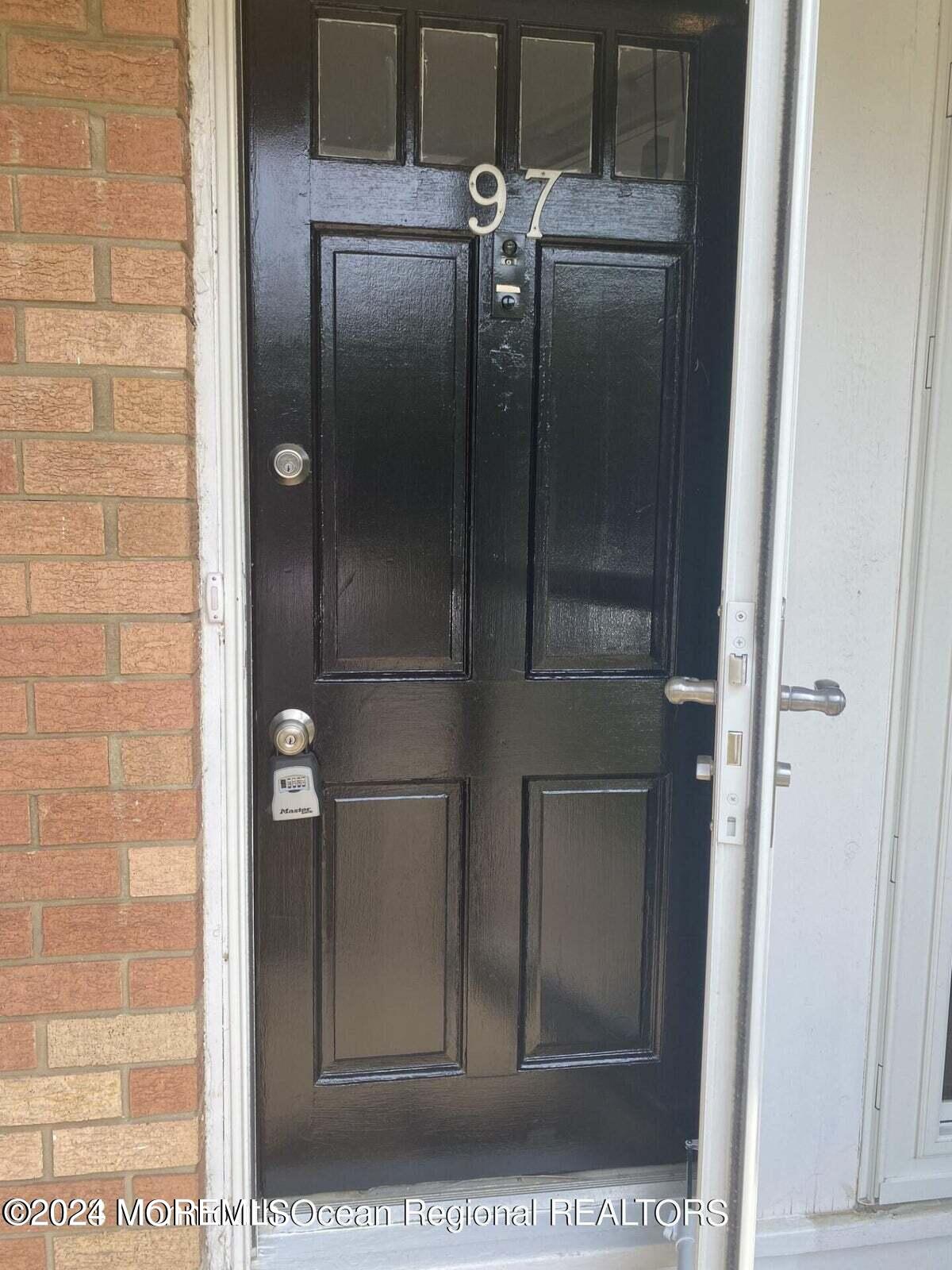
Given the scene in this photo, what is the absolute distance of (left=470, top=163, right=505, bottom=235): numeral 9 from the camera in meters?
1.70

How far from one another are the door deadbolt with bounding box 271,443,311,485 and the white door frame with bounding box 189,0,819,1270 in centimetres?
7

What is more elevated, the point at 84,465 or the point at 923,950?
the point at 84,465

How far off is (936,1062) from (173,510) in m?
1.83

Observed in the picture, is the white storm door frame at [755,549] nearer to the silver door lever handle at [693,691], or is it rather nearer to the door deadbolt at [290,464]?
the silver door lever handle at [693,691]

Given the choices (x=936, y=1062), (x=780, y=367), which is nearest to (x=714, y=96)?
(x=780, y=367)

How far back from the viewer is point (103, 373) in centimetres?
149

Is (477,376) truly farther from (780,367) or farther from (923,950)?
(923,950)

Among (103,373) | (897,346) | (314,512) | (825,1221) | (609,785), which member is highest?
(897,346)

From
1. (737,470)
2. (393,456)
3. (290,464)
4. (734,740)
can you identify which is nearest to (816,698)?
(734,740)

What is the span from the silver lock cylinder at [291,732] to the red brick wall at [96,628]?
0.19 m

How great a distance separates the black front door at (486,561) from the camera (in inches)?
Result: 66.7

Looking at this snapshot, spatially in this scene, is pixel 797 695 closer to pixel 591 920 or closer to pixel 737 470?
pixel 737 470

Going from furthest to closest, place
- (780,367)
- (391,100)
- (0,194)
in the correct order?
(391,100), (0,194), (780,367)

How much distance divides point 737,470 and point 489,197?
0.77 metres
